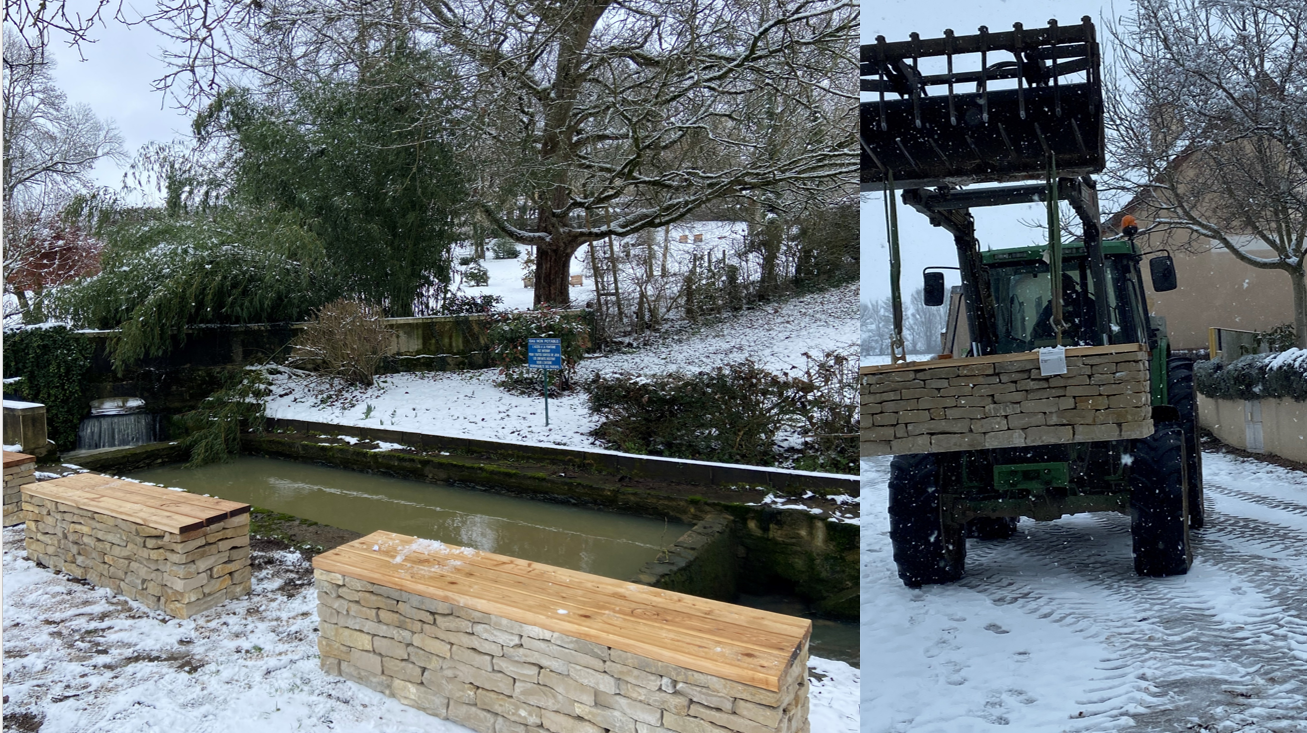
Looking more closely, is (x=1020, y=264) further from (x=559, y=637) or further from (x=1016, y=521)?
(x=559, y=637)

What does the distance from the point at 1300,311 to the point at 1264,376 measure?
82 mm

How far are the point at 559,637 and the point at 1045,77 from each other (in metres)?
1.32

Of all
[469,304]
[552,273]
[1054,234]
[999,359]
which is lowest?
[999,359]

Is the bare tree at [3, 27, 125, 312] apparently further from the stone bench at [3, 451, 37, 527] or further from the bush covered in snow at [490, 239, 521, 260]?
the bush covered in snow at [490, 239, 521, 260]

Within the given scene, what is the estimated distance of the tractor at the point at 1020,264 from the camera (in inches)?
28.9

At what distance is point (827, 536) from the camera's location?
329cm

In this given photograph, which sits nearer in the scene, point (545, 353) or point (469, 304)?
point (545, 353)

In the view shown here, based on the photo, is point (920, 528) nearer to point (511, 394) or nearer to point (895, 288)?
point (895, 288)

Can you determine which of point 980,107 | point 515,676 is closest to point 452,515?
point 515,676

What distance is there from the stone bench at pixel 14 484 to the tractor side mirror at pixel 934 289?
4315 millimetres

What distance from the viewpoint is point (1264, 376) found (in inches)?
30.4

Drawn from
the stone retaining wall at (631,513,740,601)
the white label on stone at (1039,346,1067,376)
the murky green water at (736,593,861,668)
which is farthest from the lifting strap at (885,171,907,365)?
the stone retaining wall at (631,513,740,601)

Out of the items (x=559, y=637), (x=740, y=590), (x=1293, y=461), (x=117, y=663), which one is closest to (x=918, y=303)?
(x=1293, y=461)

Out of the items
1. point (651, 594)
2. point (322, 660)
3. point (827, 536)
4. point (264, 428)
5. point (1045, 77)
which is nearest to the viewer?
point (1045, 77)
